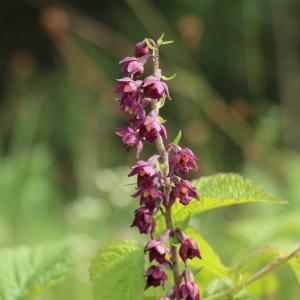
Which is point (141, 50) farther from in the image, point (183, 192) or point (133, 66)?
point (183, 192)

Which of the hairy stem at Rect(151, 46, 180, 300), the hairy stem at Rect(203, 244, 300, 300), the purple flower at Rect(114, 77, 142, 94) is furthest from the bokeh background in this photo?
the hairy stem at Rect(203, 244, 300, 300)

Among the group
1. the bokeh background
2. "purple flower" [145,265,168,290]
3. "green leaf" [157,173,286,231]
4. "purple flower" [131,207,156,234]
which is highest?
the bokeh background

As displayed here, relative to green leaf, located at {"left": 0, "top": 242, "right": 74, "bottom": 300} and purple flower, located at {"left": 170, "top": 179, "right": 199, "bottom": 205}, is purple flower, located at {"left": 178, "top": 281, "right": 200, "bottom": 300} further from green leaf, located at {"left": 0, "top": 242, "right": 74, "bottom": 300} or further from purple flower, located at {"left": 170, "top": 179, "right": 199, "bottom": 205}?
green leaf, located at {"left": 0, "top": 242, "right": 74, "bottom": 300}

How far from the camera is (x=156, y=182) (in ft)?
5.88

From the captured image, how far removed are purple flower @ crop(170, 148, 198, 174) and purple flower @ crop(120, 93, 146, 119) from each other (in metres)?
0.12

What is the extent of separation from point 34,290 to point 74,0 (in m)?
16.6

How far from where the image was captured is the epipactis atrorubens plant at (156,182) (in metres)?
1.78

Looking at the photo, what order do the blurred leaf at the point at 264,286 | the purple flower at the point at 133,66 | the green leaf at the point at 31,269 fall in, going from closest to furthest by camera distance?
the purple flower at the point at 133,66
the green leaf at the point at 31,269
the blurred leaf at the point at 264,286

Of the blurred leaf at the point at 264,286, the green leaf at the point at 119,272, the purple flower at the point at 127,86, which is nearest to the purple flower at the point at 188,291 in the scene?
the green leaf at the point at 119,272

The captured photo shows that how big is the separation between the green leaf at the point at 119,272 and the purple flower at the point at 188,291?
12 cm

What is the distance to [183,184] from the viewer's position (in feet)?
5.87

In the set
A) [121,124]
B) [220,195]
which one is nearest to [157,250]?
[220,195]

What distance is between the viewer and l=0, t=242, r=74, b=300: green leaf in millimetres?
2332

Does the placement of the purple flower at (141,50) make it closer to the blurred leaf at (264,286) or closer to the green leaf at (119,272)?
the green leaf at (119,272)
